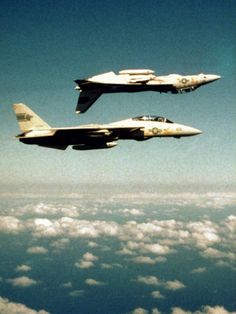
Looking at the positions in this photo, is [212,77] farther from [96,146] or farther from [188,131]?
[96,146]

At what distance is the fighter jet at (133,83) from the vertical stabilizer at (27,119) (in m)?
3.21

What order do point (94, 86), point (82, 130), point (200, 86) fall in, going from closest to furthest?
1. point (82, 130)
2. point (94, 86)
3. point (200, 86)

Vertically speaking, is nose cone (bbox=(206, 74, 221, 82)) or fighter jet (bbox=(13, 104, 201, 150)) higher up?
nose cone (bbox=(206, 74, 221, 82))

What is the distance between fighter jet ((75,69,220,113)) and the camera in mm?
25000

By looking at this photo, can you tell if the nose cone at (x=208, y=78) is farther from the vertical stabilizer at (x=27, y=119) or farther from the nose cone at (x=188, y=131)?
the vertical stabilizer at (x=27, y=119)

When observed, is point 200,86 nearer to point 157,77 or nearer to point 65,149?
point 157,77

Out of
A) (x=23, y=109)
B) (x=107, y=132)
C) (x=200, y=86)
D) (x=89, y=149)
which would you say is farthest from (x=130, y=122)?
(x=23, y=109)

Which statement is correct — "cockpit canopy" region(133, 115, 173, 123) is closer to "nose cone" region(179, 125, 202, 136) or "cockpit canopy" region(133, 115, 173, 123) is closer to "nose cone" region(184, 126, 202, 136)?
"nose cone" region(179, 125, 202, 136)

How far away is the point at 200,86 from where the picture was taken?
27172mm

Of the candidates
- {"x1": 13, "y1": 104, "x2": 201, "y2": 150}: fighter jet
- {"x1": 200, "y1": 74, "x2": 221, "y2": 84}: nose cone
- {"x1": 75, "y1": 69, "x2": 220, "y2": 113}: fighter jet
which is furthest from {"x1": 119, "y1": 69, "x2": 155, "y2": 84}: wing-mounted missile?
{"x1": 200, "y1": 74, "x2": 221, "y2": 84}: nose cone

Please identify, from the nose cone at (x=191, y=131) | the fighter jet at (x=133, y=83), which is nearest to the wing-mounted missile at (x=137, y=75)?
the fighter jet at (x=133, y=83)

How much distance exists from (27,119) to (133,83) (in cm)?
907

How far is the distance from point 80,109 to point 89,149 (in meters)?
3.76

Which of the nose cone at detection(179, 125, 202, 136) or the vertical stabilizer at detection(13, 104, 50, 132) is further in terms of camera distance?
the vertical stabilizer at detection(13, 104, 50, 132)
